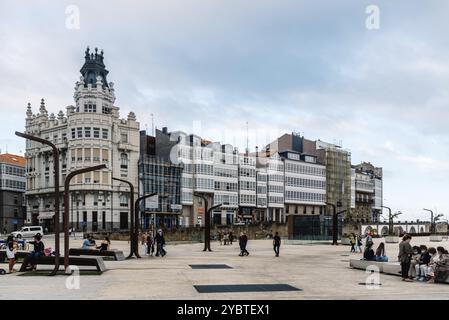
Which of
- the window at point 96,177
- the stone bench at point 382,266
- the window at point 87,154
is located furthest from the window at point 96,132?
the stone bench at point 382,266

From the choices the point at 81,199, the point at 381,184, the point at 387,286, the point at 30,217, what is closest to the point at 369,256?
the point at 387,286

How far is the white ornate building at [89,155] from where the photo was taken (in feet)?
316

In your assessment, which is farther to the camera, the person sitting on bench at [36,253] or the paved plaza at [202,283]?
the person sitting on bench at [36,253]

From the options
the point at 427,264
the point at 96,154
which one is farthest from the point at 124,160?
the point at 427,264

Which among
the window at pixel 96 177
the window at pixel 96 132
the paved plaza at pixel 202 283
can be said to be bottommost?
the paved plaza at pixel 202 283

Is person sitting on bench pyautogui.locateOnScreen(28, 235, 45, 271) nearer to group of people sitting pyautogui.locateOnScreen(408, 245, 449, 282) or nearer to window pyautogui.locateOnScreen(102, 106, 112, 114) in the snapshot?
group of people sitting pyautogui.locateOnScreen(408, 245, 449, 282)

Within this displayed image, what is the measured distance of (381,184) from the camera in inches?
7023

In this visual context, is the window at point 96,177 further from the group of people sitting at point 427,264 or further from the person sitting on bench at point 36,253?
the group of people sitting at point 427,264

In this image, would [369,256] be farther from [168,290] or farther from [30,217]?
[30,217]

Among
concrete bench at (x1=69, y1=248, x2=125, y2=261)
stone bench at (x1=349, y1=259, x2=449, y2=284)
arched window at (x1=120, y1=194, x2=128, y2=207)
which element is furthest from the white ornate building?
stone bench at (x1=349, y1=259, x2=449, y2=284)

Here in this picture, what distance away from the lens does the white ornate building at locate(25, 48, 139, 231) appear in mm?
96188

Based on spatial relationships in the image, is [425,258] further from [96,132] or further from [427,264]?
[96,132]

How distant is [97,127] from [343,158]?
6894 centimetres
